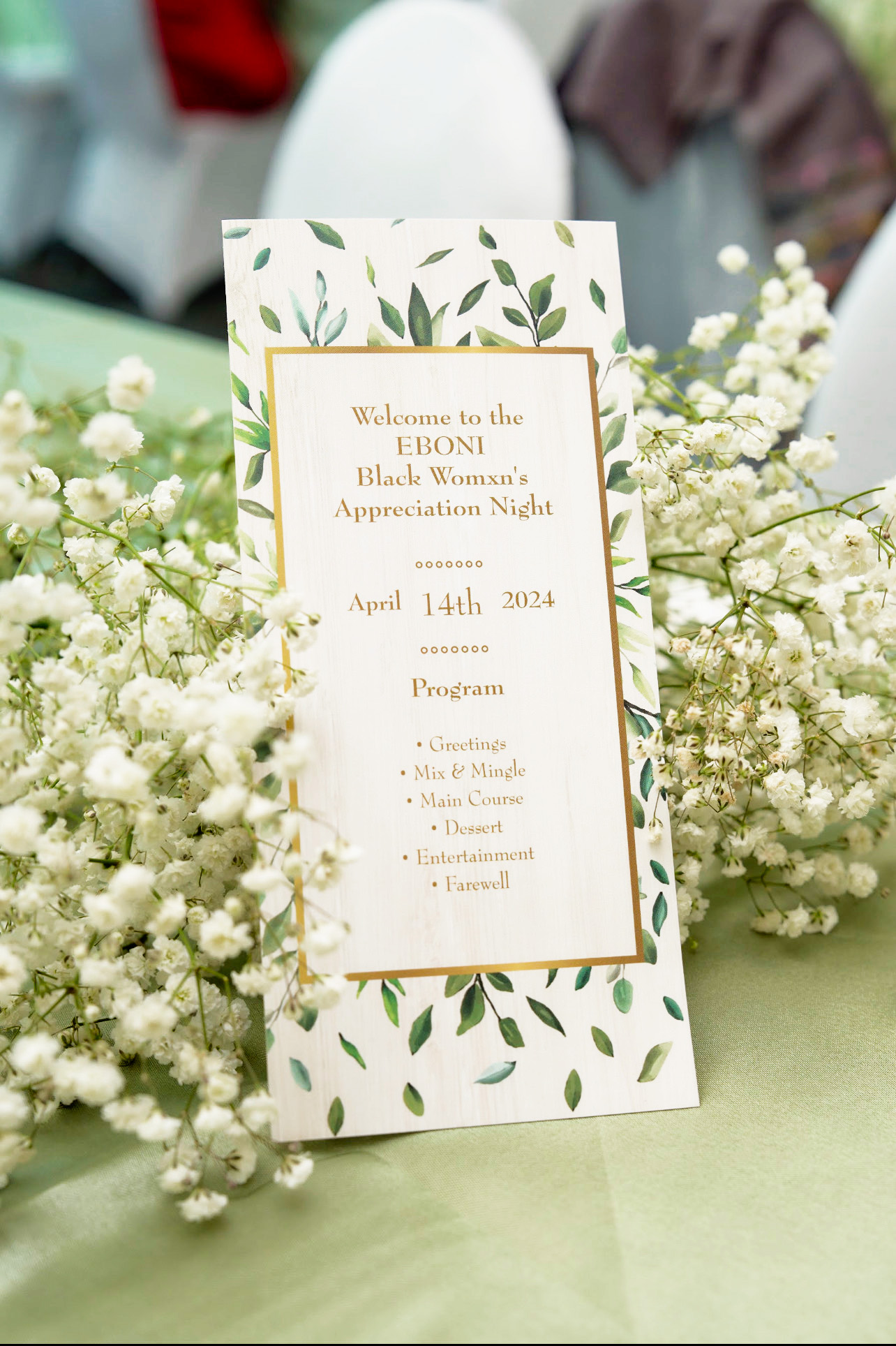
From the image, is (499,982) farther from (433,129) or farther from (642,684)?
(433,129)

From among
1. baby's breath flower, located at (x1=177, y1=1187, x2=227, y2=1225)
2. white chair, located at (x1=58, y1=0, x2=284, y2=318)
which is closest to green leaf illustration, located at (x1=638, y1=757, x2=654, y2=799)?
baby's breath flower, located at (x1=177, y1=1187, x2=227, y2=1225)

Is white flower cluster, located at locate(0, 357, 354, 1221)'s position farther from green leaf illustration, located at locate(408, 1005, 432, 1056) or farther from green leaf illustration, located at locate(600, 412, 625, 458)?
green leaf illustration, located at locate(600, 412, 625, 458)

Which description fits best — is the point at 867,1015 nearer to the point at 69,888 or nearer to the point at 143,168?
the point at 69,888

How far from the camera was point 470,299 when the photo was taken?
70cm

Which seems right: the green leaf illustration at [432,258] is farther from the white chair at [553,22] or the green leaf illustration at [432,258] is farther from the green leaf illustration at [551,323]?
the white chair at [553,22]

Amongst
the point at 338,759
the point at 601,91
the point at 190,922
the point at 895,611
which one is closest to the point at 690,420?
the point at 895,611

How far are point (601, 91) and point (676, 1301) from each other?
5.44 feet

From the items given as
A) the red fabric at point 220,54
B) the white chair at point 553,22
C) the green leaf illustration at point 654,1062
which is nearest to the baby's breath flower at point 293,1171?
the green leaf illustration at point 654,1062

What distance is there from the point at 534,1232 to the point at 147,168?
192cm

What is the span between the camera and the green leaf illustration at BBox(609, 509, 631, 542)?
27.2 inches

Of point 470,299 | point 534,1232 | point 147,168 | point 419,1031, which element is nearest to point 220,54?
point 147,168

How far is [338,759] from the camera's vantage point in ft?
2.05

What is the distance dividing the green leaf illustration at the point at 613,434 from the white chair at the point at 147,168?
1.46 metres

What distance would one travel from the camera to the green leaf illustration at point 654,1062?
620 millimetres
